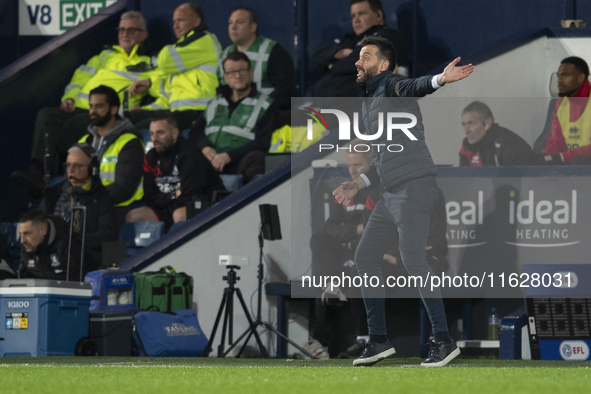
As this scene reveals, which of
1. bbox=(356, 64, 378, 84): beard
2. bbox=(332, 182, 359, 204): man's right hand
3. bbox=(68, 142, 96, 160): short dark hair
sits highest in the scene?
bbox=(356, 64, 378, 84): beard

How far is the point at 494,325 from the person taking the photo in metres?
9.52

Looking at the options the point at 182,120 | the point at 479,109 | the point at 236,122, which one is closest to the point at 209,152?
the point at 236,122

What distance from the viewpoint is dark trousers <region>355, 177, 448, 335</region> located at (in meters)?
7.08

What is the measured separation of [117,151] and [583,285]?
507cm

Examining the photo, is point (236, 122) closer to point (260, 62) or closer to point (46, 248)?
point (260, 62)

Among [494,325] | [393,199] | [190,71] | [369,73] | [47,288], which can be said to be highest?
[190,71]

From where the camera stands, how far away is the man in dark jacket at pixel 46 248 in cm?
1039

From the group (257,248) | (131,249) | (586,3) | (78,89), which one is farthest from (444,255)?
(78,89)

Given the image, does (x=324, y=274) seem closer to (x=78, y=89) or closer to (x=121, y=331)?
(x=121, y=331)

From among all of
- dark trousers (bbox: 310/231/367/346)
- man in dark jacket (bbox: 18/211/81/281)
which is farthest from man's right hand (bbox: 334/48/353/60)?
man in dark jacket (bbox: 18/211/81/281)

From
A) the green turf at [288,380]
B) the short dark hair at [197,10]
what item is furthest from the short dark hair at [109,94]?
the green turf at [288,380]

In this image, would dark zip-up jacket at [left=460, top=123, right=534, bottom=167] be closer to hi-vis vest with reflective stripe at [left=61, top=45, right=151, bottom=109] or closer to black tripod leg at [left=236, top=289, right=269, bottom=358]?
black tripod leg at [left=236, top=289, right=269, bottom=358]

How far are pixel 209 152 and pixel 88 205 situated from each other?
133 cm

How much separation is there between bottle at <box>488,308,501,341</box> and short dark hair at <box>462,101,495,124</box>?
5.31 feet
